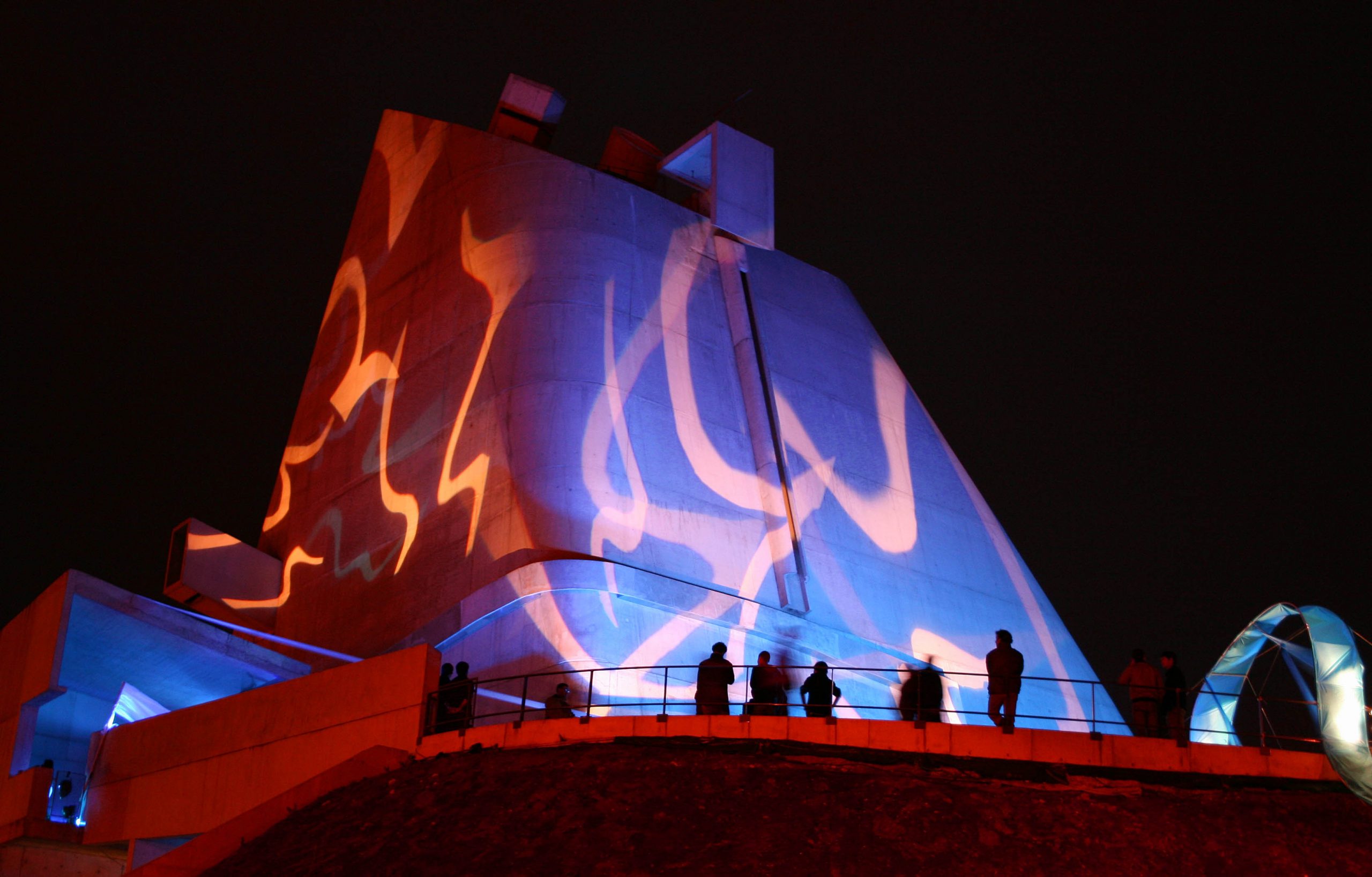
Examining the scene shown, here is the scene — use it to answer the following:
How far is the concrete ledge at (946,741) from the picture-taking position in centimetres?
1244

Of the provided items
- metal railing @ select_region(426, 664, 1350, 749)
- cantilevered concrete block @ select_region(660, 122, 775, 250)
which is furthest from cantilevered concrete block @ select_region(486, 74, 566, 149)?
metal railing @ select_region(426, 664, 1350, 749)

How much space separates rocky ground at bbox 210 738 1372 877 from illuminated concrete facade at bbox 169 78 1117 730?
4.53 metres

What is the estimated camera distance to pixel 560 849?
11578 millimetres

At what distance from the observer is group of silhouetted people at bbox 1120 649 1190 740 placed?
13.4 m

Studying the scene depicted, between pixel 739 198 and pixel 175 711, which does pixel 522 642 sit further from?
pixel 739 198

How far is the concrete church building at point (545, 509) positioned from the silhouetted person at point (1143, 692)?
82.2 inches

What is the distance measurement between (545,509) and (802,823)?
7.86 m

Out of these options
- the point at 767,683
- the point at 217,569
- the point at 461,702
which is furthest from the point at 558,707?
the point at 217,569

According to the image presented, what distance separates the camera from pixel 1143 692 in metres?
13.6

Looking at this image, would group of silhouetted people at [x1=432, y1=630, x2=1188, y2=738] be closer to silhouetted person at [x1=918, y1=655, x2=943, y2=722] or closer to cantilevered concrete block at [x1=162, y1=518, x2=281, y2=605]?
silhouetted person at [x1=918, y1=655, x2=943, y2=722]

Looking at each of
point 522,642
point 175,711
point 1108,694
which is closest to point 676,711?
point 522,642

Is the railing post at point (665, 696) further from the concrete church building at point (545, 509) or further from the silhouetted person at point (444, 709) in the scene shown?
the silhouetted person at point (444, 709)

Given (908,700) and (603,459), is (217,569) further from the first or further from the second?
(908,700)

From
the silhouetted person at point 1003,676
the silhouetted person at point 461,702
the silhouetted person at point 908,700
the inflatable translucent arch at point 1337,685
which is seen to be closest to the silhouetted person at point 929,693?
the silhouetted person at point 908,700
